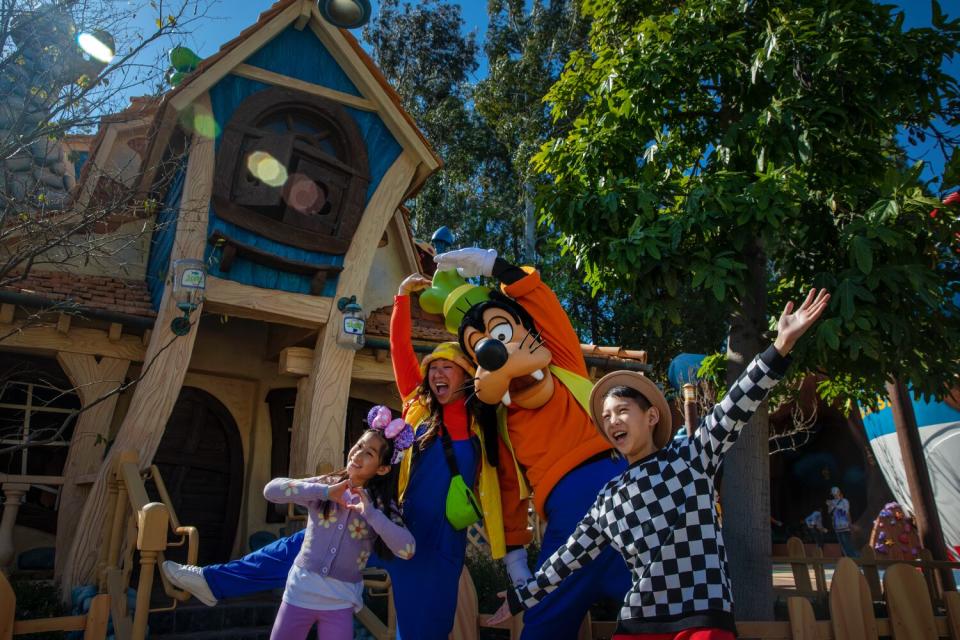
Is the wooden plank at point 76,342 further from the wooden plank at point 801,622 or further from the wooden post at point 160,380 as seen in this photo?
the wooden plank at point 801,622

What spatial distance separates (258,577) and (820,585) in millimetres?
5265

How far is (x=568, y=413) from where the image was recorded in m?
3.41

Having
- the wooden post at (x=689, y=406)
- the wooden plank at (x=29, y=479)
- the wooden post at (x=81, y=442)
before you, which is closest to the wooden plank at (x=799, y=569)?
the wooden post at (x=689, y=406)

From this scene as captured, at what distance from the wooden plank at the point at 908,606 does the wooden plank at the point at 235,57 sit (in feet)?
19.7

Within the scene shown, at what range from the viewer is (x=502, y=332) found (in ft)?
11.5

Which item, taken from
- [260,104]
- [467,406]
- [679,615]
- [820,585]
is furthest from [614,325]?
[679,615]

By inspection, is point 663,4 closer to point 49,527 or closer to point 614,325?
point 49,527

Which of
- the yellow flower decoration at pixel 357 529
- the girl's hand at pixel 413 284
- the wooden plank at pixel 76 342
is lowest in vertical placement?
the yellow flower decoration at pixel 357 529

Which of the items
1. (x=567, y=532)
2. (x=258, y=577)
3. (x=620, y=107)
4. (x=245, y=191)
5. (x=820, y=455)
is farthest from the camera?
(x=820, y=455)

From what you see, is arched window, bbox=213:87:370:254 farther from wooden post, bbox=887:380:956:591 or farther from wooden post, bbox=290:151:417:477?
wooden post, bbox=887:380:956:591

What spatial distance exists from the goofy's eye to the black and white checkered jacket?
111 cm

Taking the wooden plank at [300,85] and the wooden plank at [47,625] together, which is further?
the wooden plank at [300,85]

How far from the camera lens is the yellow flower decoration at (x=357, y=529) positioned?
3225mm

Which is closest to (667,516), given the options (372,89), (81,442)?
(81,442)
